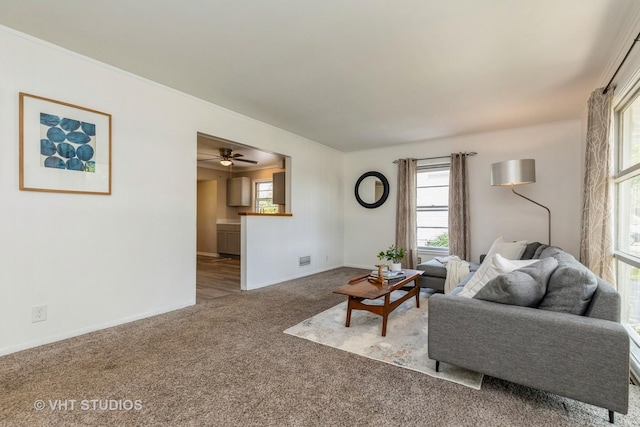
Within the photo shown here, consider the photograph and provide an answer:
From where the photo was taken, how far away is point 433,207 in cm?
550

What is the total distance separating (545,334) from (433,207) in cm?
403

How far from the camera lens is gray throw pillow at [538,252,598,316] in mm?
1685

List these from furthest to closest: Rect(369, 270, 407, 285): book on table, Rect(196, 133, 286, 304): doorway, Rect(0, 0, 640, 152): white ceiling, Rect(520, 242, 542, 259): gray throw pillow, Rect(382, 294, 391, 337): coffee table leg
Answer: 1. Rect(196, 133, 286, 304): doorway
2. Rect(520, 242, 542, 259): gray throw pillow
3. Rect(369, 270, 407, 285): book on table
4. Rect(382, 294, 391, 337): coffee table leg
5. Rect(0, 0, 640, 152): white ceiling

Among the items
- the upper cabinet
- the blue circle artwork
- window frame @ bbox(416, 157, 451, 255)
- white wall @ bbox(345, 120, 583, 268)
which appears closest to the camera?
the blue circle artwork

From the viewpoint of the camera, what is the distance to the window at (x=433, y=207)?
5395mm

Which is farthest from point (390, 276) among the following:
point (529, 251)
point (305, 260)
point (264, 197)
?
point (264, 197)

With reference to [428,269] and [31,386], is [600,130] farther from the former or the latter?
[31,386]

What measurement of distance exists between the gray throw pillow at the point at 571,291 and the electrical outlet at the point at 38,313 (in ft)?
12.0

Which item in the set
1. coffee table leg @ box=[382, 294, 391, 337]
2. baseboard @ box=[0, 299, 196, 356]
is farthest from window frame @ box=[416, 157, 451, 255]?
baseboard @ box=[0, 299, 196, 356]

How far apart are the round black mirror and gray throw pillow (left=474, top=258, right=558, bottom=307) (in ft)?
13.4

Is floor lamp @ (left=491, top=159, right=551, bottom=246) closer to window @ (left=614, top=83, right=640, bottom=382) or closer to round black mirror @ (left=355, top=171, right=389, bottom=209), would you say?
window @ (left=614, top=83, right=640, bottom=382)

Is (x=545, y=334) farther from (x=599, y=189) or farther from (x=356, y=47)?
(x=356, y=47)

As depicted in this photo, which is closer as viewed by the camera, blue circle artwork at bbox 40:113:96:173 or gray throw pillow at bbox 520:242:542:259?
blue circle artwork at bbox 40:113:96:173

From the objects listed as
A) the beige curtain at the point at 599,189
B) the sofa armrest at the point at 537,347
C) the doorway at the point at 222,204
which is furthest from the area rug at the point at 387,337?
Result: the doorway at the point at 222,204
